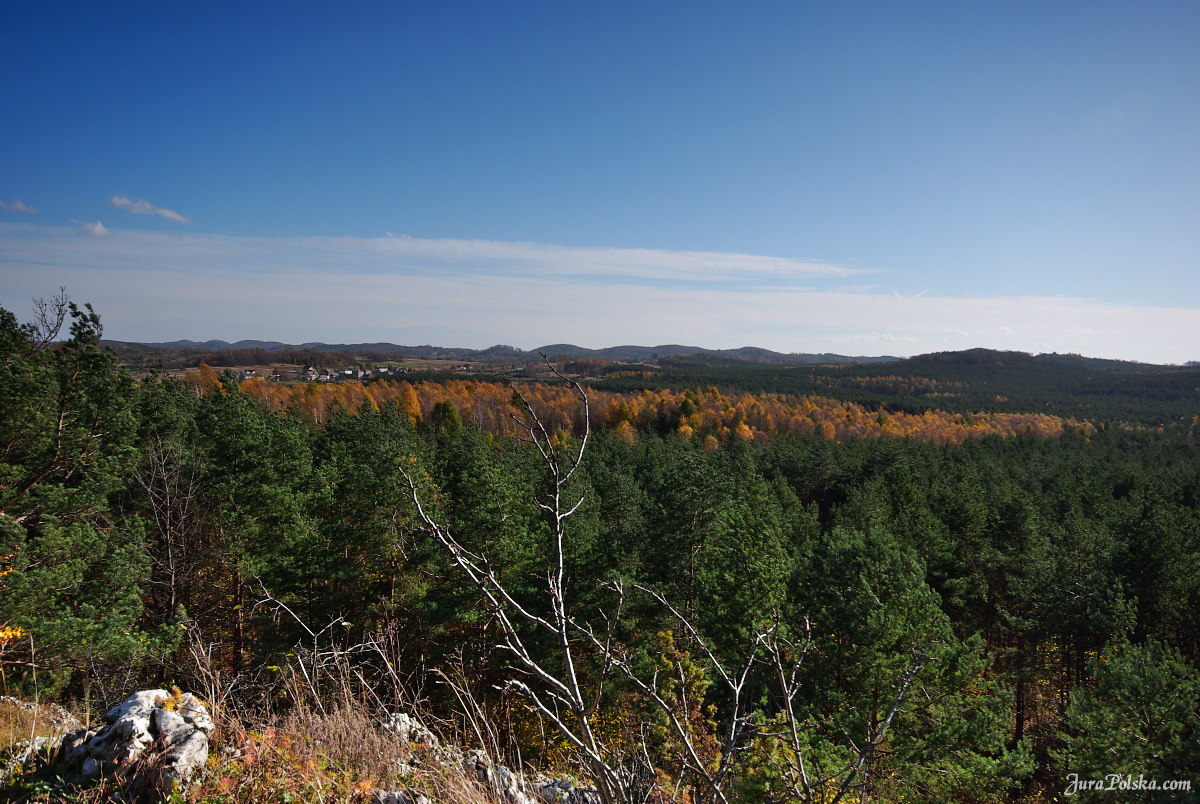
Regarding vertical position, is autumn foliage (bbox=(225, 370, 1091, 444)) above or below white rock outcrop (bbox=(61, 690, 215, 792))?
below

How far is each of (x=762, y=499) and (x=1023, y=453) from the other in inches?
1500

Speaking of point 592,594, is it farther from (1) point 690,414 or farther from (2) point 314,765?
(1) point 690,414

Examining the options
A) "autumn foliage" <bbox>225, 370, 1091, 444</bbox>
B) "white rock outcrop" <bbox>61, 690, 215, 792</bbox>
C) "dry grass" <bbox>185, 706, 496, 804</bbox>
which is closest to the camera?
"dry grass" <bbox>185, 706, 496, 804</bbox>

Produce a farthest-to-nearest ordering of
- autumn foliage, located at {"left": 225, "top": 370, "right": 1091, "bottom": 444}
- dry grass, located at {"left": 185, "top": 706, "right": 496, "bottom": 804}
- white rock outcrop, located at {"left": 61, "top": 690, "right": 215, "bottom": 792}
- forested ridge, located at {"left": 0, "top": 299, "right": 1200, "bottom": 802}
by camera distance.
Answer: autumn foliage, located at {"left": 225, "top": 370, "right": 1091, "bottom": 444}
forested ridge, located at {"left": 0, "top": 299, "right": 1200, "bottom": 802}
white rock outcrop, located at {"left": 61, "top": 690, "right": 215, "bottom": 792}
dry grass, located at {"left": 185, "top": 706, "right": 496, "bottom": 804}

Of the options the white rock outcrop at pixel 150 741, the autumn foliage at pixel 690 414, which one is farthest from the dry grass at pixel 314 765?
the autumn foliage at pixel 690 414

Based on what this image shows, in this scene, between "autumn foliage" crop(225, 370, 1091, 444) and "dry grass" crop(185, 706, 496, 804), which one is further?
"autumn foliage" crop(225, 370, 1091, 444)

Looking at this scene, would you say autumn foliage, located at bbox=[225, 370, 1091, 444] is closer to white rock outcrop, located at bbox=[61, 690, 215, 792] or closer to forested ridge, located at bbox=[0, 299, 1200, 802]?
forested ridge, located at bbox=[0, 299, 1200, 802]

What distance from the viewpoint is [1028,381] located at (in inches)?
5704

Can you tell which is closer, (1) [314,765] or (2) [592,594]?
(1) [314,765]

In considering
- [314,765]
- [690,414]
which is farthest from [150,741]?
[690,414]


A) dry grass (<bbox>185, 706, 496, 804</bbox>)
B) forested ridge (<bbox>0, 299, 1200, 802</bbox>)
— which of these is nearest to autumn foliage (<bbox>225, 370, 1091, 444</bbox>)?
forested ridge (<bbox>0, 299, 1200, 802</bbox>)

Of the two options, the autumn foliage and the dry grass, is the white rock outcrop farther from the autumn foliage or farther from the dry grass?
the autumn foliage

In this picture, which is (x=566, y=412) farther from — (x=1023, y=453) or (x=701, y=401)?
(x=1023, y=453)

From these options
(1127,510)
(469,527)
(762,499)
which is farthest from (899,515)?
(469,527)
